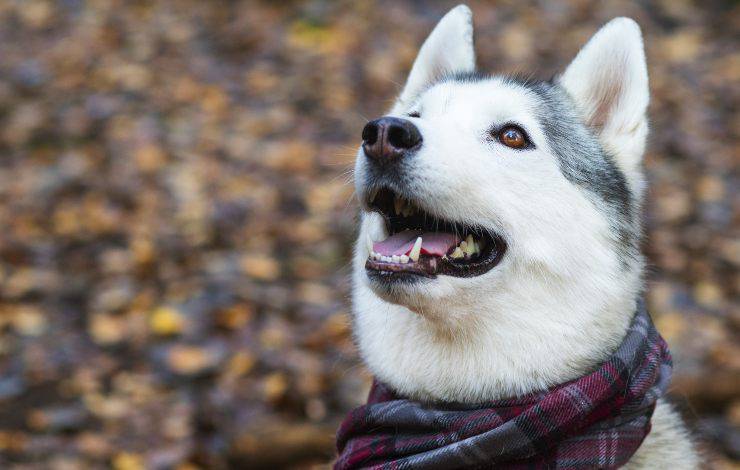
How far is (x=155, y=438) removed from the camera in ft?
15.1

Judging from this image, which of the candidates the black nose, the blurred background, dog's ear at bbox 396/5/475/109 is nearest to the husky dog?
the black nose

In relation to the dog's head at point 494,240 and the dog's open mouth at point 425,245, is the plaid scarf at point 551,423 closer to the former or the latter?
the dog's head at point 494,240

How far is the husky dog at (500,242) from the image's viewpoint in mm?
2473

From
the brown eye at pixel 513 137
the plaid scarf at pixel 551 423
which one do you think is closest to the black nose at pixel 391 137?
the brown eye at pixel 513 137

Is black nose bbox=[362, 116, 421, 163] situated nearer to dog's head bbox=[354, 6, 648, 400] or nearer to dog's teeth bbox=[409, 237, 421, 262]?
dog's head bbox=[354, 6, 648, 400]

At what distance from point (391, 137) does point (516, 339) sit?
2.53 ft

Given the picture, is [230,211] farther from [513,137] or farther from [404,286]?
[404,286]

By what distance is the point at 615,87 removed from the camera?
→ 2955 mm

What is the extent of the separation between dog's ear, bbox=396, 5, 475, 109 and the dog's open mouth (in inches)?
31.4

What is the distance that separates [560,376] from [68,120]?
652 centimetres

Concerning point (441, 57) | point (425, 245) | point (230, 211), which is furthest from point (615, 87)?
point (230, 211)

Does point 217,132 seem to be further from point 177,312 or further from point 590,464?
point 590,464

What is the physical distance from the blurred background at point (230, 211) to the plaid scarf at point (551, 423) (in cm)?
78

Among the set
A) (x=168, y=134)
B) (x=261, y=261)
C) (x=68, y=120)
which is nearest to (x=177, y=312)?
(x=261, y=261)
